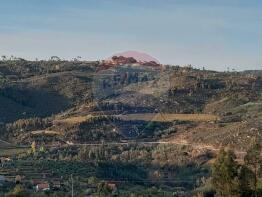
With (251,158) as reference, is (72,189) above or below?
below

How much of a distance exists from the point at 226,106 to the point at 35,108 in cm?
2585

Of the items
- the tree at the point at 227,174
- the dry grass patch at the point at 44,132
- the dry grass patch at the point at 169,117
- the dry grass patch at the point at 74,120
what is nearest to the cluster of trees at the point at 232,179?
the tree at the point at 227,174

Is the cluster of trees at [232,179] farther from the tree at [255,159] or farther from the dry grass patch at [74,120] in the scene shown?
the dry grass patch at [74,120]

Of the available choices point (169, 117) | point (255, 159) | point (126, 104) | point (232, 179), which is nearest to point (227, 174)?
point (232, 179)

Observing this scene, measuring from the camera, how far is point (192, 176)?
57844 mm

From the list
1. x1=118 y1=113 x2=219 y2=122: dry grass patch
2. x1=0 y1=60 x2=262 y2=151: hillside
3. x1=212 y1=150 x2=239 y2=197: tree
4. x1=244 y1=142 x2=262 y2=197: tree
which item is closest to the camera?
x1=212 y1=150 x2=239 y2=197: tree

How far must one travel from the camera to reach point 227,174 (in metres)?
32.2

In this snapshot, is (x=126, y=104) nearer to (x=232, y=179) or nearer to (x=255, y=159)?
(x=255, y=159)

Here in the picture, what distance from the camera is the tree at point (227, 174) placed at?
32094 millimetres

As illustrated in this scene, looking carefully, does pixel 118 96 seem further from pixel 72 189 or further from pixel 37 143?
pixel 72 189

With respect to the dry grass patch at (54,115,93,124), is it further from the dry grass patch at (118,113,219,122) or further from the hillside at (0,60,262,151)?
the dry grass patch at (118,113,219,122)

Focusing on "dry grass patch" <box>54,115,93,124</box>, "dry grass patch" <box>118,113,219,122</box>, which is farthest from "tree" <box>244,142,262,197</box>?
"dry grass patch" <box>54,115,93,124</box>

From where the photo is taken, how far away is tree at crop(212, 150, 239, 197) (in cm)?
3209

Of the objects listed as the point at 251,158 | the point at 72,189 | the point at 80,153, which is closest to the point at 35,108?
the point at 80,153
